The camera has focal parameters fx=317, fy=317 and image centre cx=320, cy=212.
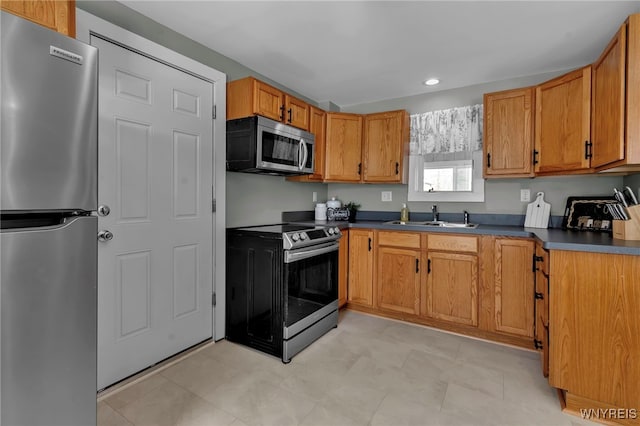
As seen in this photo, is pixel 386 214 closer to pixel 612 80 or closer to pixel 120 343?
pixel 612 80

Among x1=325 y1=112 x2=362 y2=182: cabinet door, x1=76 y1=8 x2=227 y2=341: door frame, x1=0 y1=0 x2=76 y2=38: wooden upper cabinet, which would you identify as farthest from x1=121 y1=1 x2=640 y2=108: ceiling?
x1=0 y1=0 x2=76 y2=38: wooden upper cabinet

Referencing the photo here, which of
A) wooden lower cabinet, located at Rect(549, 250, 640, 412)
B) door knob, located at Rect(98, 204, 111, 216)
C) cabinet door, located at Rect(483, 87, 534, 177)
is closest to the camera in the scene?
wooden lower cabinet, located at Rect(549, 250, 640, 412)

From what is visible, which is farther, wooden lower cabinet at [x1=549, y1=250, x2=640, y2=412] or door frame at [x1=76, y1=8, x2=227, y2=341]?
door frame at [x1=76, y1=8, x2=227, y2=341]

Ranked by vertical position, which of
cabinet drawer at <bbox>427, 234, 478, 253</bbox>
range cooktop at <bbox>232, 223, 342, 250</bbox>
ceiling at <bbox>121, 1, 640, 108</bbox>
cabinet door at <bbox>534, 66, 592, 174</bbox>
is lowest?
cabinet drawer at <bbox>427, 234, 478, 253</bbox>

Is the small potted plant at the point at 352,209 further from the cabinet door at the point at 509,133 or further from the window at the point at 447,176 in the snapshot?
the cabinet door at the point at 509,133

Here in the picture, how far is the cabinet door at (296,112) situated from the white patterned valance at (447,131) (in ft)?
3.97

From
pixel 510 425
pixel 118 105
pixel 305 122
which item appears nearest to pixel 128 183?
pixel 118 105

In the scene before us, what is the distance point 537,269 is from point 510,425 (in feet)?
3.69

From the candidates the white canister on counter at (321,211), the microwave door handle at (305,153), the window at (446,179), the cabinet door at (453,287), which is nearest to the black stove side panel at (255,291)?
the microwave door handle at (305,153)

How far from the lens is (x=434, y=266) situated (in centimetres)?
282

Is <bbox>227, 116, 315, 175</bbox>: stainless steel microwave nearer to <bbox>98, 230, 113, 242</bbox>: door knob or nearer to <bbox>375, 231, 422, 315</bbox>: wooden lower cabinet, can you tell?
<bbox>98, 230, 113, 242</bbox>: door knob

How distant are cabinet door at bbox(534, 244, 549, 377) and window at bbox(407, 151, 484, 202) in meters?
1.03

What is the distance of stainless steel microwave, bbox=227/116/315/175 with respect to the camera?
2.45 metres

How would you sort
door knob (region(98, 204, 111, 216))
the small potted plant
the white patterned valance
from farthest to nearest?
1. the small potted plant
2. the white patterned valance
3. door knob (region(98, 204, 111, 216))
